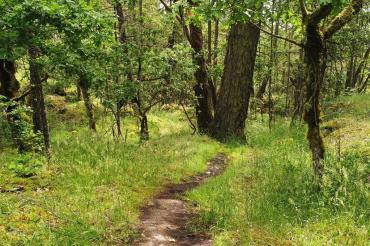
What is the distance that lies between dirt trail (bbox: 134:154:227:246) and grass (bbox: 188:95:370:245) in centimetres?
27

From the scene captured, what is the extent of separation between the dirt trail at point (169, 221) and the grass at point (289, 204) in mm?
273

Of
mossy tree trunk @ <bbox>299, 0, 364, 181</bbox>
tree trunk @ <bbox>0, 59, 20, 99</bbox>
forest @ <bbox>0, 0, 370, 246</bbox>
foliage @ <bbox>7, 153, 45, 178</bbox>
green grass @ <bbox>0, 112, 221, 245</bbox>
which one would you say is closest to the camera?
green grass @ <bbox>0, 112, 221, 245</bbox>

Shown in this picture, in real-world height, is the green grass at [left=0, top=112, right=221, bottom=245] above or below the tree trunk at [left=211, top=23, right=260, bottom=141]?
below

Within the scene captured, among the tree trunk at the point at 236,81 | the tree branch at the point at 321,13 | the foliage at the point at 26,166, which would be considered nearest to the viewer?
the tree branch at the point at 321,13

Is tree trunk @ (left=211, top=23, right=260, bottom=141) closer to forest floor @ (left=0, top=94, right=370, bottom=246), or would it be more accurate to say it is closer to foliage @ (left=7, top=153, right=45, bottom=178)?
forest floor @ (left=0, top=94, right=370, bottom=246)

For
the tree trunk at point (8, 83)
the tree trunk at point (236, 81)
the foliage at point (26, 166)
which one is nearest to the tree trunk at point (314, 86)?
the foliage at point (26, 166)

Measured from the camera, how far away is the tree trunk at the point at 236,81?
617 inches

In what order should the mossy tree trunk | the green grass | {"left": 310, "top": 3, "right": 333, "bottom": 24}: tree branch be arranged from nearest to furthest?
the green grass → {"left": 310, "top": 3, "right": 333, "bottom": 24}: tree branch → the mossy tree trunk

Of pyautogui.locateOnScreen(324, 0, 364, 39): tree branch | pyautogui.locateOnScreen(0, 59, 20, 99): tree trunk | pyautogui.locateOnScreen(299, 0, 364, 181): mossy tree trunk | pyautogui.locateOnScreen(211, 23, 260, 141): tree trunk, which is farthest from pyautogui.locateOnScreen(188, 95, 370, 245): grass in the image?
pyautogui.locateOnScreen(0, 59, 20, 99): tree trunk

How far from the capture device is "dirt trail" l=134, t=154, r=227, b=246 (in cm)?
582

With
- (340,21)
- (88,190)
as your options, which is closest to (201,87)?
(340,21)

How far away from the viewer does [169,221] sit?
6.70m

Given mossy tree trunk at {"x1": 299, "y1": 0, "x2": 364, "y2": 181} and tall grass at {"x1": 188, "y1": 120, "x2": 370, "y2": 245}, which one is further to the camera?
mossy tree trunk at {"x1": 299, "y1": 0, "x2": 364, "y2": 181}

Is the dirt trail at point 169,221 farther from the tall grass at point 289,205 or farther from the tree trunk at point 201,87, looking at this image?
the tree trunk at point 201,87
